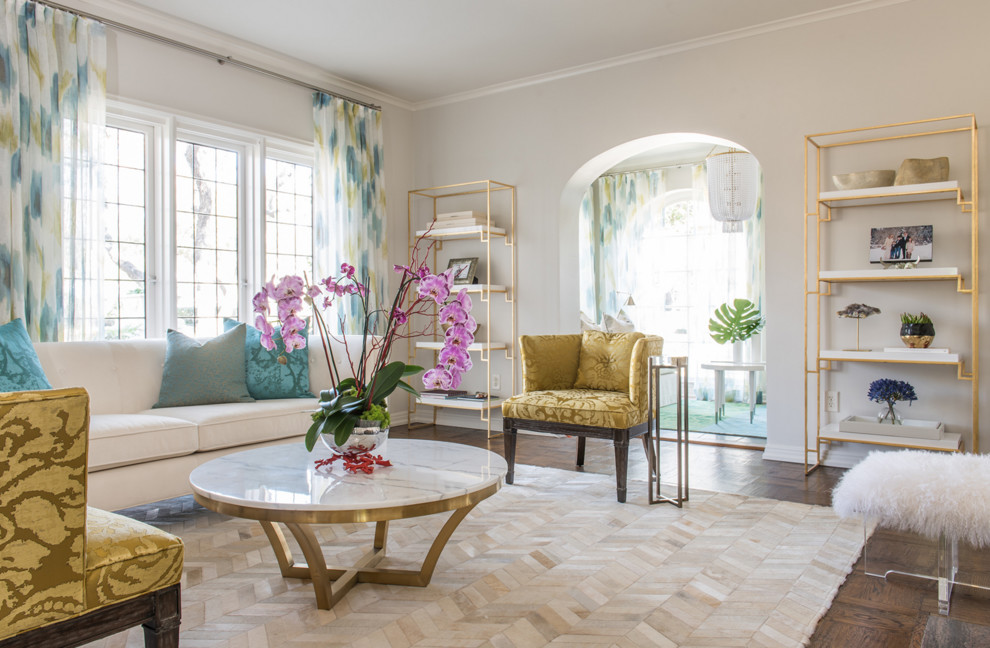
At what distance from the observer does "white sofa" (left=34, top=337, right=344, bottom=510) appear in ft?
9.34

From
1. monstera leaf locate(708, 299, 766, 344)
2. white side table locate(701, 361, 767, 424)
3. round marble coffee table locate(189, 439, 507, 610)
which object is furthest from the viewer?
monstera leaf locate(708, 299, 766, 344)

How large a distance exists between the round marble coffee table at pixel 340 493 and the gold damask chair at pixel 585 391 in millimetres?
1042

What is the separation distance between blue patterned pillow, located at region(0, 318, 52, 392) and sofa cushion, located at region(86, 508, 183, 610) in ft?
5.23

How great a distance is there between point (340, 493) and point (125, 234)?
2.84m

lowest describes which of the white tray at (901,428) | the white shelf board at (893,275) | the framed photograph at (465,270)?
the white tray at (901,428)

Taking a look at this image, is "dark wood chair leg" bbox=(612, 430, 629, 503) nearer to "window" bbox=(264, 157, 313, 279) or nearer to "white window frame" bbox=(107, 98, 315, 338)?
"window" bbox=(264, 157, 313, 279)

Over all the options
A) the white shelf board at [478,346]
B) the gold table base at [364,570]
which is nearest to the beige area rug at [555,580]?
the gold table base at [364,570]

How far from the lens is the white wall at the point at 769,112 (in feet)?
12.4

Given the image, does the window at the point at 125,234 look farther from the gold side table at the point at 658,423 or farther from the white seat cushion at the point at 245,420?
the gold side table at the point at 658,423

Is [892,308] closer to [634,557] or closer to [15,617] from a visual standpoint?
[634,557]

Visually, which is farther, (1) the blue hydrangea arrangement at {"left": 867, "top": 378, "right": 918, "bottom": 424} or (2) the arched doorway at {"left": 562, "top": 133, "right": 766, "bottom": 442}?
(2) the arched doorway at {"left": 562, "top": 133, "right": 766, "bottom": 442}

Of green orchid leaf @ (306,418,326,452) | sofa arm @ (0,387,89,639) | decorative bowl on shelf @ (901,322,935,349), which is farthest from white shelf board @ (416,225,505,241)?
sofa arm @ (0,387,89,639)

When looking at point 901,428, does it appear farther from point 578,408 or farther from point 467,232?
point 467,232

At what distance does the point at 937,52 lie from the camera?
374 centimetres
